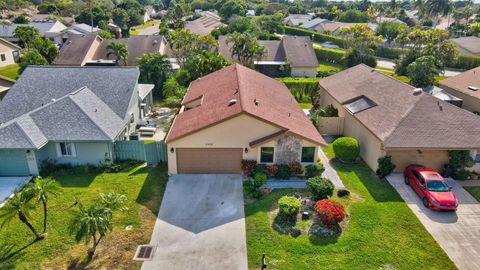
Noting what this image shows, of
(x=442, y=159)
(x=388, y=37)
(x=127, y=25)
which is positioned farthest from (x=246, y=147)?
(x=127, y=25)

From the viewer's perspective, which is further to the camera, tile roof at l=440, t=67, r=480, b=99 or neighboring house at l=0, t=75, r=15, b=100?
tile roof at l=440, t=67, r=480, b=99

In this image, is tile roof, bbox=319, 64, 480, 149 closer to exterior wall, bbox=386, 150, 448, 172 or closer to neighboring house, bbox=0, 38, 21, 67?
exterior wall, bbox=386, 150, 448, 172

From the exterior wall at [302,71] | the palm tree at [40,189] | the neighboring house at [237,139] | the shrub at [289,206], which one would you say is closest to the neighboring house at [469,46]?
the exterior wall at [302,71]

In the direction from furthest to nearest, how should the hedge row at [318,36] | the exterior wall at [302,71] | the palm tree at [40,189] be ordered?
the hedge row at [318,36] < the exterior wall at [302,71] < the palm tree at [40,189]

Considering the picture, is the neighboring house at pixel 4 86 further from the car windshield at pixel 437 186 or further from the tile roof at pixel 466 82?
the tile roof at pixel 466 82

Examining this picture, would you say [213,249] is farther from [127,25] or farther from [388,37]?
[127,25]

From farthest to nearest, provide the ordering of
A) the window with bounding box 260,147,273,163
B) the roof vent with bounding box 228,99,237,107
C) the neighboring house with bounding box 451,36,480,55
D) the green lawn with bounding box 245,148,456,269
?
the neighboring house with bounding box 451,36,480,55 < the roof vent with bounding box 228,99,237,107 < the window with bounding box 260,147,273,163 < the green lawn with bounding box 245,148,456,269

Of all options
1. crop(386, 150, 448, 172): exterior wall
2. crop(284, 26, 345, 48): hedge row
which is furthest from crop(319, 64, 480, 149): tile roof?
crop(284, 26, 345, 48): hedge row
